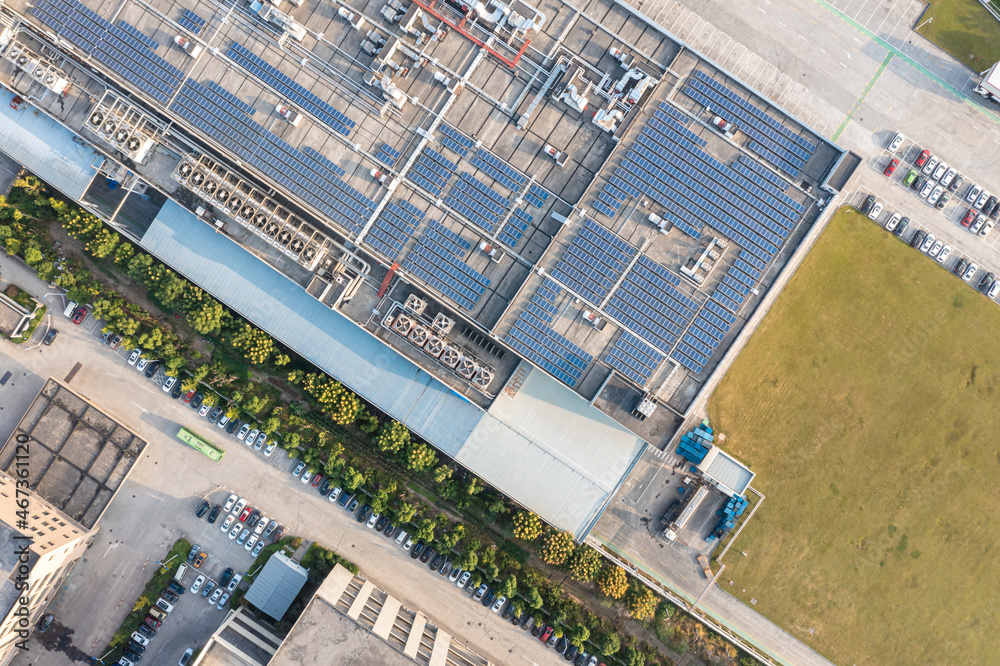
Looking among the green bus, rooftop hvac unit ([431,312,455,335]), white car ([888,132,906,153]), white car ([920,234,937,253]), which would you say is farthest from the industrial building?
the green bus

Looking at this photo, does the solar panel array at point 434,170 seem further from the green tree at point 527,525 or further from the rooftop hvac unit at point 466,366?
the green tree at point 527,525

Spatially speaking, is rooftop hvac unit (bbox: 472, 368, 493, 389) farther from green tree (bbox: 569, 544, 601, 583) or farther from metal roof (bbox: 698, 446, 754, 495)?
metal roof (bbox: 698, 446, 754, 495)

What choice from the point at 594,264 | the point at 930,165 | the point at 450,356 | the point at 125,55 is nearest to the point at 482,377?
the point at 450,356

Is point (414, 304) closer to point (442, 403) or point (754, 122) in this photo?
point (442, 403)

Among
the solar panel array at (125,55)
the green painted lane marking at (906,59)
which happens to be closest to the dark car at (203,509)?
the solar panel array at (125,55)

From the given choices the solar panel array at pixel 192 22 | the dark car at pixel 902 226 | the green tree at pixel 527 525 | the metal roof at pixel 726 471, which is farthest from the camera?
the dark car at pixel 902 226

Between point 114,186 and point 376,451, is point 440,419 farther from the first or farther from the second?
point 114,186
